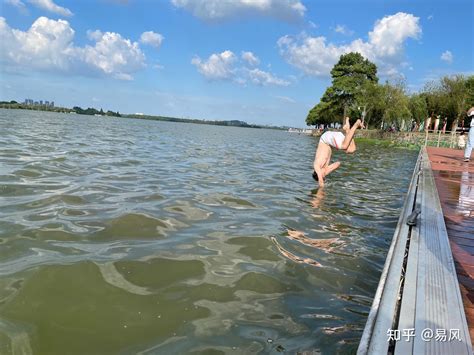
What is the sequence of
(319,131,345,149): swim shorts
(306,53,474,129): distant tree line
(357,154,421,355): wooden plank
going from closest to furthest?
(357,154,421,355): wooden plank
(319,131,345,149): swim shorts
(306,53,474,129): distant tree line

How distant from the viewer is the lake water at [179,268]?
2818 millimetres

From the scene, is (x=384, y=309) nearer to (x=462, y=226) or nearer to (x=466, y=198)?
(x=462, y=226)

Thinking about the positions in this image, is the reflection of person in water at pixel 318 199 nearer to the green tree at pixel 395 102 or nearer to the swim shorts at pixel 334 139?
the swim shorts at pixel 334 139

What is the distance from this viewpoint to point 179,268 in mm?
4039

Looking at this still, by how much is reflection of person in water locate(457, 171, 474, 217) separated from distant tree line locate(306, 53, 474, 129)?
49.3 meters

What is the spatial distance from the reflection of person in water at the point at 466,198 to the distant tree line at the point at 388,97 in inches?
1939

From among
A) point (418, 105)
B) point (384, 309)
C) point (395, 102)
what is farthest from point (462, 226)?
point (418, 105)

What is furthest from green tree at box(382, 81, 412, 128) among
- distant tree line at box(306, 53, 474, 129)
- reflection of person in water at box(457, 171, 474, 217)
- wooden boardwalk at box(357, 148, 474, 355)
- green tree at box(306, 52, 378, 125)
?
wooden boardwalk at box(357, 148, 474, 355)

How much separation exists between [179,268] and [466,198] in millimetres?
5863

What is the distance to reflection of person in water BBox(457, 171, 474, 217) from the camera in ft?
19.2

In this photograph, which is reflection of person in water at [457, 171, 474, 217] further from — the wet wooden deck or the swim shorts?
the swim shorts

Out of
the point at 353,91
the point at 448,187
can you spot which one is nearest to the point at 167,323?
the point at 448,187

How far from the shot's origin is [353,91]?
63.2 m

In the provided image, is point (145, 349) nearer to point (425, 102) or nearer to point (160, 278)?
point (160, 278)
